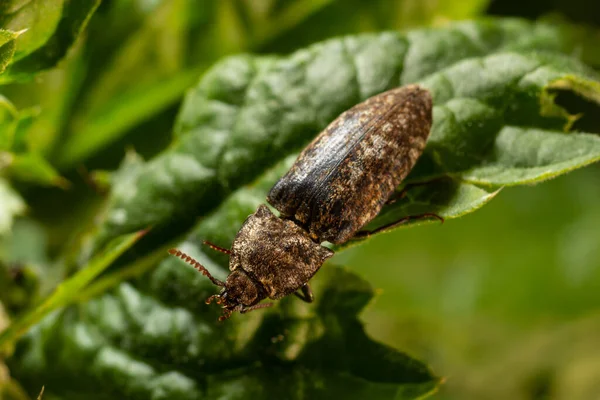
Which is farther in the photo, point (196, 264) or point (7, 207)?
point (7, 207)

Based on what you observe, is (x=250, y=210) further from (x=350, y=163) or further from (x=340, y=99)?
(x=340, y=99)

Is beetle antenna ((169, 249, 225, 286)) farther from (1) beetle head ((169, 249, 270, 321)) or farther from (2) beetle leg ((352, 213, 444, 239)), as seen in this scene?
(2) beetle leg ((352, 213, 444, 239))

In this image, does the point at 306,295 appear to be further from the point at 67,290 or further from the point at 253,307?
the point at 67,290

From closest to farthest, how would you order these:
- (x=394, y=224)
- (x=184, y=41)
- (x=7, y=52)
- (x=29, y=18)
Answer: (x=7, y=52)
(x=29, y=18)
(x=394, y=224)
(x=184, y=41)

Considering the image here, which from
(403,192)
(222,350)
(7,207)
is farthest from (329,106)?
(7,207)

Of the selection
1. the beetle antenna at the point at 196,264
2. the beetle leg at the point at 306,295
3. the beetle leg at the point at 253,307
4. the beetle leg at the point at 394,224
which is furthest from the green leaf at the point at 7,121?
the beetle leg at the point at 394,224

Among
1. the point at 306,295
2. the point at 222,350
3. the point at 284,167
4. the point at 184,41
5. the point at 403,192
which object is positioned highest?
the point at 184,41

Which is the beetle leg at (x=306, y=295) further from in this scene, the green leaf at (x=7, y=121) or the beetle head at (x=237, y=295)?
the green leaf at (x=7, y=121)
